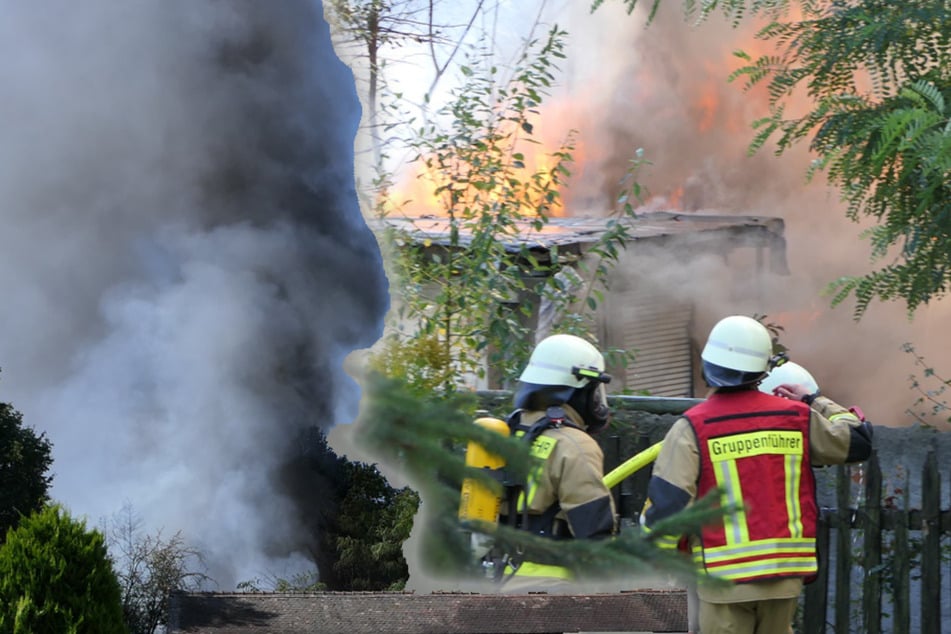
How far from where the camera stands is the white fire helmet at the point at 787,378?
13.9 ft

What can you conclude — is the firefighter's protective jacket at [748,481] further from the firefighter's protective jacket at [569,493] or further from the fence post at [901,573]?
the fence post at [901,573]

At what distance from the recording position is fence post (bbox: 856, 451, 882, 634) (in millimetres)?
4957

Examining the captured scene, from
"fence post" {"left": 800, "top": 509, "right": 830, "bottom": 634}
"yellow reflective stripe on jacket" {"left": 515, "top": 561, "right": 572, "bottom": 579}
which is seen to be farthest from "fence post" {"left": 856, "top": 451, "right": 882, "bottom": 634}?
"yellow reflective stripe on jacket" {"left": 515, "top": 561, "right": 572, "bottom": 579}

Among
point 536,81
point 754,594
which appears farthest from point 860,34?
point 754,594

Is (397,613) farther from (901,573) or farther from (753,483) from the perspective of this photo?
(901,573)

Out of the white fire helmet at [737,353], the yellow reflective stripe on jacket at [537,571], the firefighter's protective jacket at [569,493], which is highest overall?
the white fire helmet at [737,353]

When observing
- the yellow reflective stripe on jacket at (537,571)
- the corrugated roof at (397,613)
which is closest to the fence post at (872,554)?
the corrugated roof at (397,613)

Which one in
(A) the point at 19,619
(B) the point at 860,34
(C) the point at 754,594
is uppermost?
(B) the point at 860,34

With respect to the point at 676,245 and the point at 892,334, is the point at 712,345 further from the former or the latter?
the point at 892,334

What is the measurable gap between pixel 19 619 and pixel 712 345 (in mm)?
2754

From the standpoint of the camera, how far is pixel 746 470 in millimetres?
3734

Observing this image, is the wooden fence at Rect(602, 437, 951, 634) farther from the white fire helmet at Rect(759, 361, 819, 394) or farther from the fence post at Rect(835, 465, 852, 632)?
the white fire helmet at Rect(759, 361, 819, 394)

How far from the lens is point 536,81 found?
6023 mm

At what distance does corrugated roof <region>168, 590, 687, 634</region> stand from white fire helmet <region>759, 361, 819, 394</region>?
891 mm
